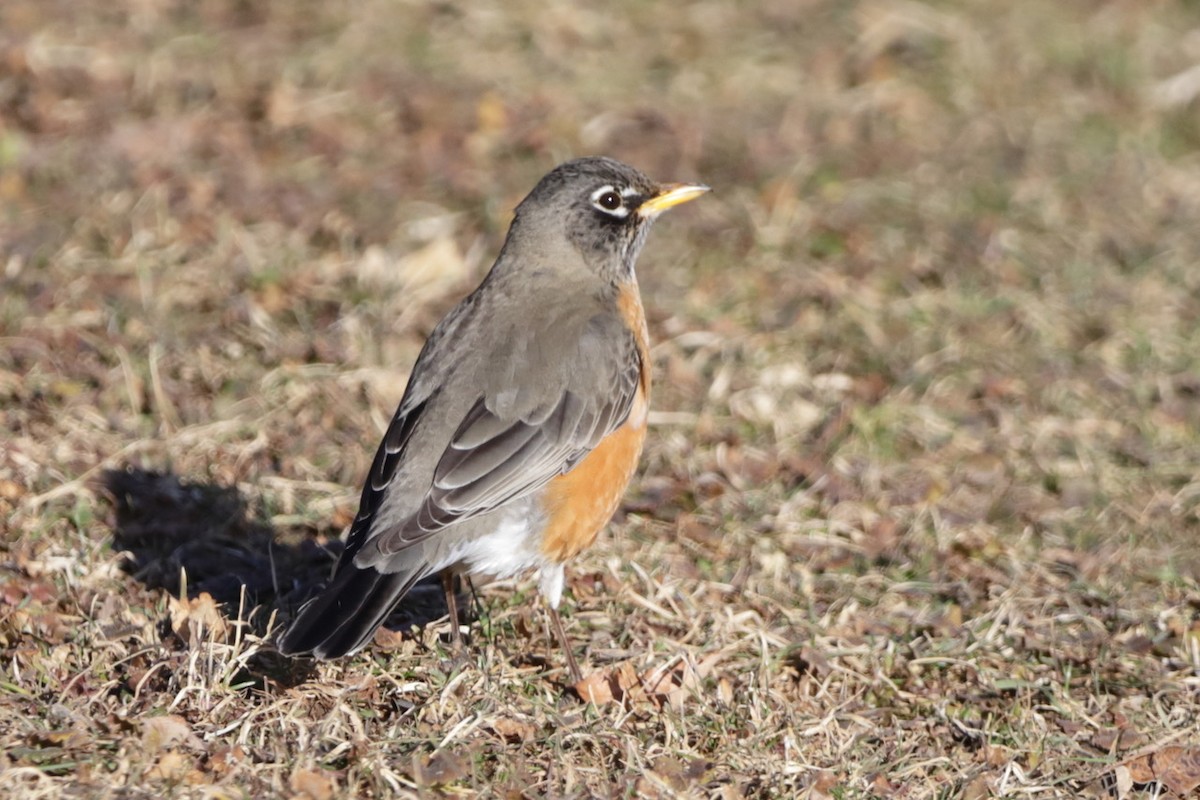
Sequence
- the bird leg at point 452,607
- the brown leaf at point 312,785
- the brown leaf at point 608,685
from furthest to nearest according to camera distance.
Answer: the bird leg at point 452,607 < the brown leaf at point 608,685 < the brown leaf at point 312,785

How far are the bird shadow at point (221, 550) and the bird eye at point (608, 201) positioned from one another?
5.46 ft

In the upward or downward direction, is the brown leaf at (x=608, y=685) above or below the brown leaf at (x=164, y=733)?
below

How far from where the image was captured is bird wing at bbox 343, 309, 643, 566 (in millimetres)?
5277

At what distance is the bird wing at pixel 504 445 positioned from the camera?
17.3 ft

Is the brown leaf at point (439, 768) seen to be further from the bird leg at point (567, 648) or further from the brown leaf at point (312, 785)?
the bird leg at point (567, 648)

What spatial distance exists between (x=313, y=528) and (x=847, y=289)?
11.6 feet

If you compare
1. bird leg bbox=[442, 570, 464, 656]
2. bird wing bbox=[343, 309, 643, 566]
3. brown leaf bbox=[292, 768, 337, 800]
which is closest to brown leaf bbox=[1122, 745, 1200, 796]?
bird wing bbox=[343, 309, 643, 566]

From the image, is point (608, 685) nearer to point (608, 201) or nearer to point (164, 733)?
point (164, 733)

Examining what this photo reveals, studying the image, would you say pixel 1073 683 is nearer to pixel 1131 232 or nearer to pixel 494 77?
pixel 1131 232

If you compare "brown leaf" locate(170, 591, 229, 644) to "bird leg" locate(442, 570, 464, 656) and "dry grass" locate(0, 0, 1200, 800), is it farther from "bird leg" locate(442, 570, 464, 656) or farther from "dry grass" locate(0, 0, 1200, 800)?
"bird leg" locate(442, 570, 464, 656)

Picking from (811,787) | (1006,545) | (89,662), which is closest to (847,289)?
(1006,545)

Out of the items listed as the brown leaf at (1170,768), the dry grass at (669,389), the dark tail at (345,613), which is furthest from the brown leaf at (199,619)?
the brown leaf at (1170,768)

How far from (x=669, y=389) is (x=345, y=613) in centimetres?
325

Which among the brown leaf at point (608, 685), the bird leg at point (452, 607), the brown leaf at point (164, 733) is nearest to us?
the brown leaf at point (164, 733)
